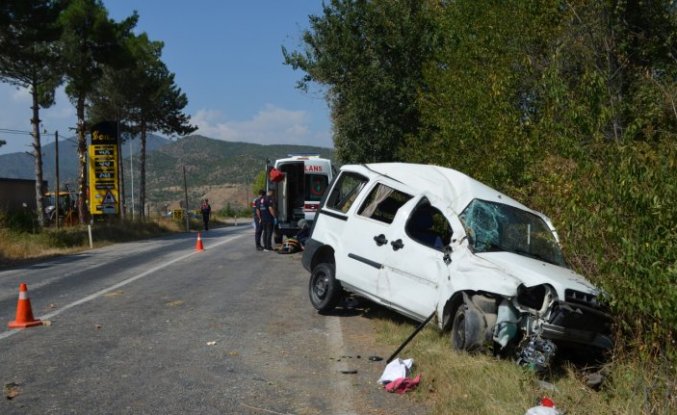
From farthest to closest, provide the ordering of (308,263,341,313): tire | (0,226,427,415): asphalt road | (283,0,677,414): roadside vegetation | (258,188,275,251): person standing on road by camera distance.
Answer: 1. (258,188,275,251): person standing on road
2. (308,263,341,313): tire
3. (0,226,427,415): asphalt road
4. (283,0,677,414): roadside vegetation

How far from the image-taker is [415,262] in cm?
724

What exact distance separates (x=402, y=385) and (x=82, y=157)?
32.1m

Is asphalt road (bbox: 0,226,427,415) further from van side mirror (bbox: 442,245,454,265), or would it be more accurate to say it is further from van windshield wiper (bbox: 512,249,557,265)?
van windshield wiper (bbox: 512,249,557,265)

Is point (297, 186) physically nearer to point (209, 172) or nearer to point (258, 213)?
point (258, 213)

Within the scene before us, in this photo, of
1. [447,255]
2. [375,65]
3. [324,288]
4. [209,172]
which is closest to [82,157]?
[375,65]

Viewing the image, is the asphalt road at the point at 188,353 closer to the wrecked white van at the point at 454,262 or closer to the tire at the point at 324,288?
the tire at the point at 324,288

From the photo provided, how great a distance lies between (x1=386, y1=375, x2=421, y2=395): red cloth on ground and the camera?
18.8 ft

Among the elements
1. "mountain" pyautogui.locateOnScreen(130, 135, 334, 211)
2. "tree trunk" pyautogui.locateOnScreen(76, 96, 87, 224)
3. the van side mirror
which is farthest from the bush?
"mountain" pyautogui.locateOnScreen(130, 135, 334, 211)

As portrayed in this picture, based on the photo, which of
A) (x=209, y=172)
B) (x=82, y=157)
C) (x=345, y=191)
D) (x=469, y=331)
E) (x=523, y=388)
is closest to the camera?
(x=523, y=388)

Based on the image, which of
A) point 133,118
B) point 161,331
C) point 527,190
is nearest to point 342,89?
point 527,190

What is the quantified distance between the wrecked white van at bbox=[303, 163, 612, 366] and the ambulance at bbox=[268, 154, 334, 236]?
34.0 ft

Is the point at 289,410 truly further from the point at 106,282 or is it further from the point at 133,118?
the point at 133,118

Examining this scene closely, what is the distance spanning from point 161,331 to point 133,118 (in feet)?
135

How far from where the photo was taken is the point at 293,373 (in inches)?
246
